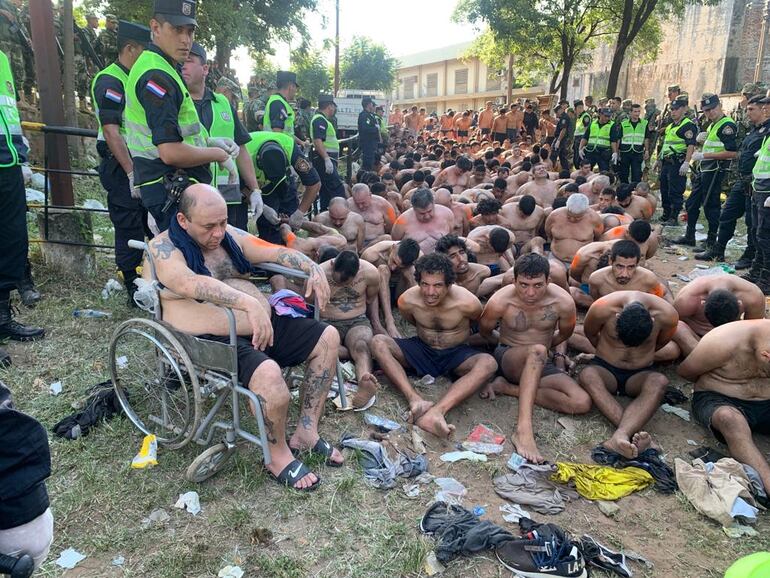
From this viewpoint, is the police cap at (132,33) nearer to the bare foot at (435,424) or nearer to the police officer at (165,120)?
the police officer at (165,120)

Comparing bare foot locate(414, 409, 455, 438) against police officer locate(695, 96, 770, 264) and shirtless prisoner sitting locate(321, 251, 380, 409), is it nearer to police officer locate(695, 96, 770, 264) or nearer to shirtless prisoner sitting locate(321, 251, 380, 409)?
shirtless prisoner sitting locate(321, 251, 380, 409)

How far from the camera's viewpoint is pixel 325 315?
4672mm

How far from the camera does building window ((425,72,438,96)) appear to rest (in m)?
47.0

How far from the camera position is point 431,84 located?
47.6 m

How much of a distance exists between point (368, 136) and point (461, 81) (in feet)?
113

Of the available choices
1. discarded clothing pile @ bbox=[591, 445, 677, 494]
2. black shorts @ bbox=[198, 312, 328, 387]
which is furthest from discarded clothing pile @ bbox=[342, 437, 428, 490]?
discarded clothing pile @ bbox=[591, 445, 677, 494]

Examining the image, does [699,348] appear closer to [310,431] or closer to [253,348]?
[310,431]

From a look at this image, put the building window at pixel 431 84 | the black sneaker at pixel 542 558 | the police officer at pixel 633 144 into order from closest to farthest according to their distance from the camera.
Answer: the black sneaker at pixel 542 558
the police officer at pixel 633 144
the building window at pixel 431 84

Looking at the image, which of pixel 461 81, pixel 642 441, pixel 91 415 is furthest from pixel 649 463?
pixel 461 81

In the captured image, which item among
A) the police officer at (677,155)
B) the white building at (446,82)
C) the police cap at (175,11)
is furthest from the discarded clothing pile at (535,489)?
the white building at (446,82)

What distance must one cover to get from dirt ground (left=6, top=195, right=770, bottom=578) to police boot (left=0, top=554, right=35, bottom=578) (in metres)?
1.25

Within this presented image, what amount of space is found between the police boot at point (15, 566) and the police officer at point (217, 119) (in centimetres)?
298

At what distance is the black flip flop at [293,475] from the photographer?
2871mm

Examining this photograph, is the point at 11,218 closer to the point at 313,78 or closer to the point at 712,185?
the point at 712,185
